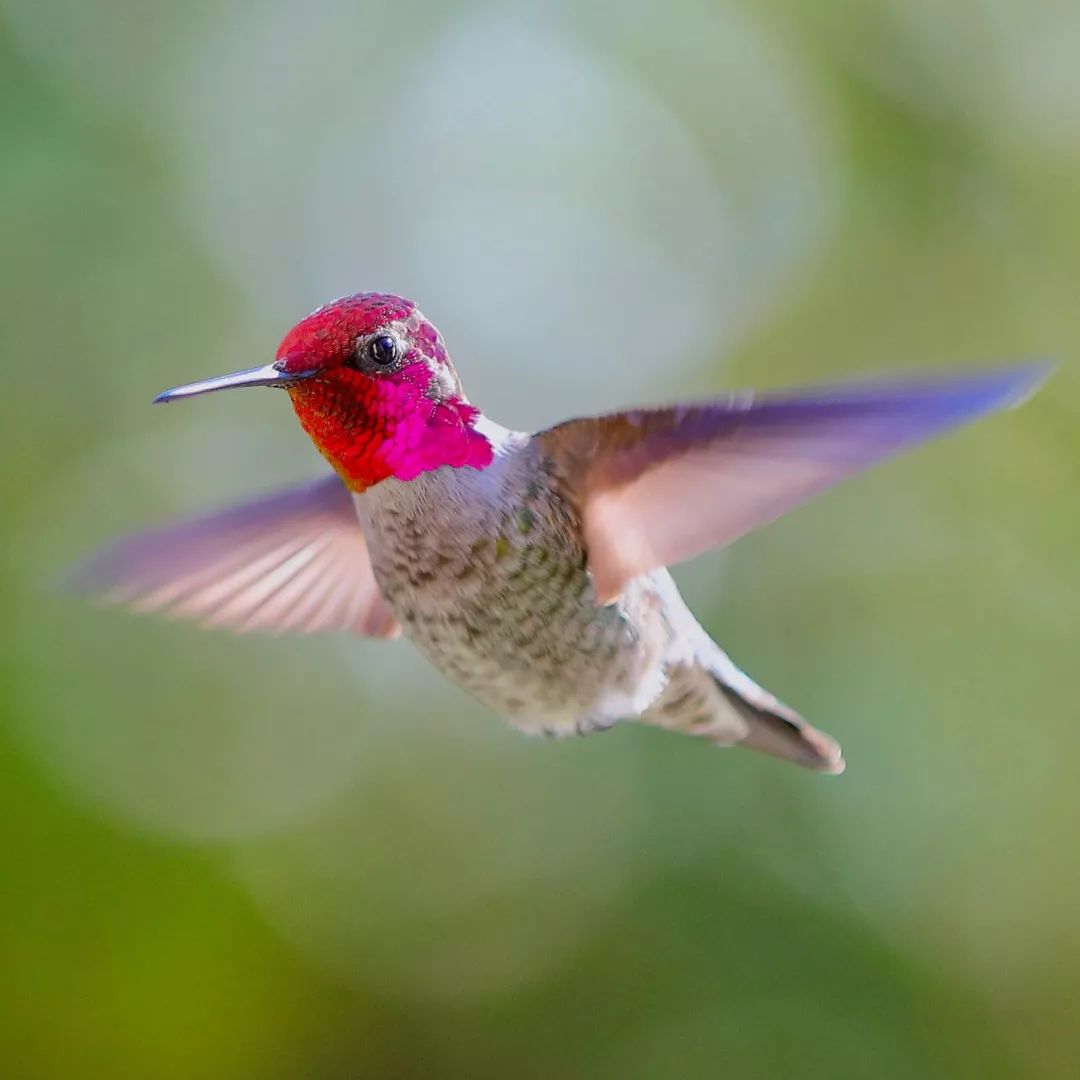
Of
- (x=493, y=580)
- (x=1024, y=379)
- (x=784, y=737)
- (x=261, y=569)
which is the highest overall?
(x=261, y=569)

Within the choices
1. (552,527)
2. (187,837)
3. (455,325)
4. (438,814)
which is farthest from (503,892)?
(552,527)

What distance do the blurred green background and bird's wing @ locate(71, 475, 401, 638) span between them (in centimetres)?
192

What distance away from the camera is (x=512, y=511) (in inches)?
46.4

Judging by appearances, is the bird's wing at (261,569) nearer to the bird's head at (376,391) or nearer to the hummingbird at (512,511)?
the hummingbird at (512,511)

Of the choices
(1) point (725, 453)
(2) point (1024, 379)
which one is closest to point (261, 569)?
(1) point (725, 453)

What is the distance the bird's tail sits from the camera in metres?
1.51

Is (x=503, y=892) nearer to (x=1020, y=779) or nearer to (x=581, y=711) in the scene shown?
(x=1020, y=779)

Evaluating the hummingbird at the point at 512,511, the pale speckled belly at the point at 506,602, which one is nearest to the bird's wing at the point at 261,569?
the hummingbird at the point at 512,511

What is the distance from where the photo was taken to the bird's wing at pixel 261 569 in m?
1.30

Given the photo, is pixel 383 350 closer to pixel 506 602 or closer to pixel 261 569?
pixel 506 602

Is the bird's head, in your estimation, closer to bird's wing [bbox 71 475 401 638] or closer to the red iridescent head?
the red iridescent head

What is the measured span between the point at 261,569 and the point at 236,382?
54 centimetres

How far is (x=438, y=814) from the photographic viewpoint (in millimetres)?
3793

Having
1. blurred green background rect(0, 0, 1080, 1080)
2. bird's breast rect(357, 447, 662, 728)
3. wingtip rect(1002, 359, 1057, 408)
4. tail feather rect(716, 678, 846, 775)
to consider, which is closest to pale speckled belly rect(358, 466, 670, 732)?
bird's breast rect(357, 447, 662, 728)
